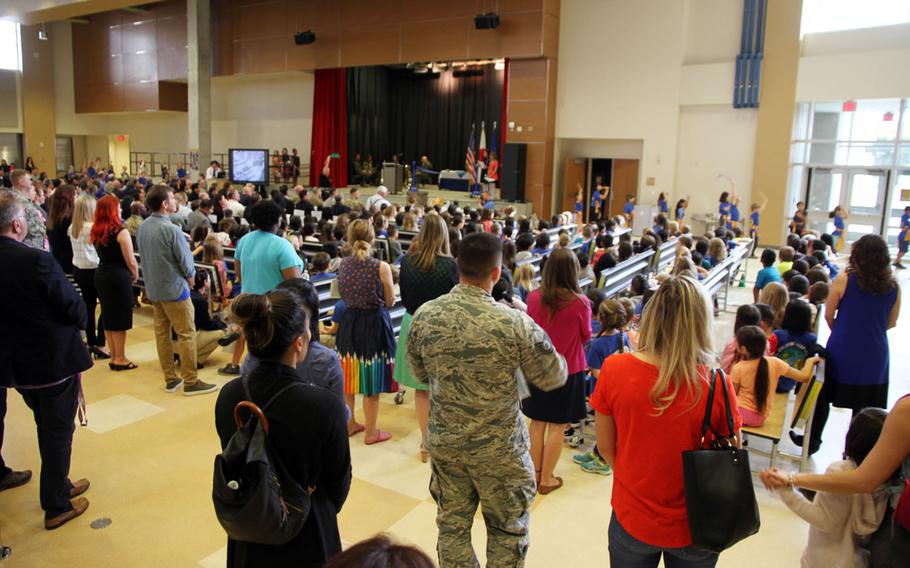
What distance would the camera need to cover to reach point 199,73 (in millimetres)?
20656

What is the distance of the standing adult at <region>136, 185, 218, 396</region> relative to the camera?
15.8 feet

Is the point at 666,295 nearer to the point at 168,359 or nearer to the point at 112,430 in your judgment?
the point at 112,430

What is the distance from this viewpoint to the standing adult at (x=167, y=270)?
482 centimetres

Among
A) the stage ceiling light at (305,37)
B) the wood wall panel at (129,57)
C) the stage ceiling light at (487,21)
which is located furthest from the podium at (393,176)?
the wood wall panel at (129,57)

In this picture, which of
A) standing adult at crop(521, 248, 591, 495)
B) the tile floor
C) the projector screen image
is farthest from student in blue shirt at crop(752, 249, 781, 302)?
the projector screen image

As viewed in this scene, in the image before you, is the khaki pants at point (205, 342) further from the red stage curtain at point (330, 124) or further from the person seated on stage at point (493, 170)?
the red stage curtain at point (330, 124)

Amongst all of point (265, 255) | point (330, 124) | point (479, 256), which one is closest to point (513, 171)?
point (330, 124)

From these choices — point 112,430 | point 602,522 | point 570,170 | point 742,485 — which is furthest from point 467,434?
point 570,170

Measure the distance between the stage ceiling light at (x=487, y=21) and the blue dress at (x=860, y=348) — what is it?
544 inches

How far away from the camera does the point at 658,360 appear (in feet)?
6.40

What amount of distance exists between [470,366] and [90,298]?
198 inches

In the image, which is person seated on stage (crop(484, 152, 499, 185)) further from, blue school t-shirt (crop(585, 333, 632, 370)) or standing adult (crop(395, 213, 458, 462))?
standing adult (crop(395, 213, 458, 462))

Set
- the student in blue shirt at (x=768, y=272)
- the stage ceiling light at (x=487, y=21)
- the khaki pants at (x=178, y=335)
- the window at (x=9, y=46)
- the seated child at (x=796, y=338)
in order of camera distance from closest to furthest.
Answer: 1. the seated child at (x=796, y=338)
2. the khaki pants at (x=178, y=335)
3. the student in blue shirt at (x=768, y=272)
4. the stage ceiling light at (x=487, y=21)
5. the window at (x=9, y=46)

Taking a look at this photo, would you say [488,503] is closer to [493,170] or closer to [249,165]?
[493,170]
